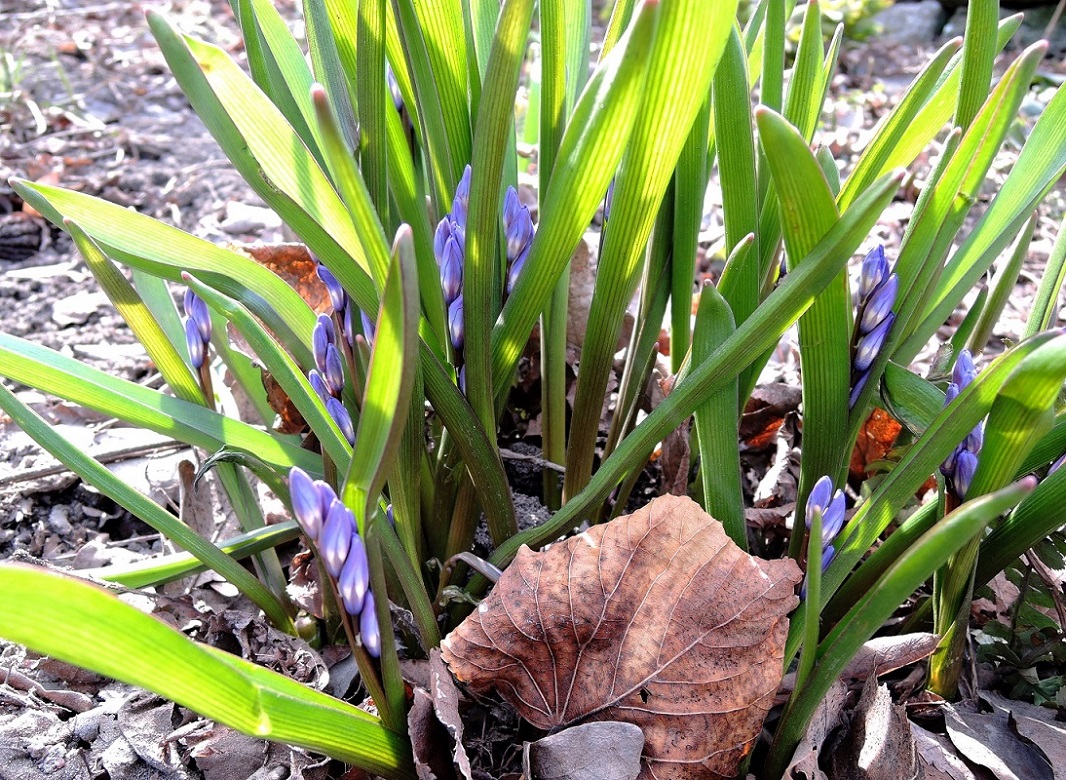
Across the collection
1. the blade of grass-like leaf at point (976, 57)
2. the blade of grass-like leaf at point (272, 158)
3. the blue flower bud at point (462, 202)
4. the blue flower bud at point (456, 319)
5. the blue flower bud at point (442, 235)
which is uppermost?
the blade of grass-like leaf at point (976, 57)

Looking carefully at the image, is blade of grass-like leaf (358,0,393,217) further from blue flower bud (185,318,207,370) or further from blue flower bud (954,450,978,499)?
blue flower bud (954,450,978,499)

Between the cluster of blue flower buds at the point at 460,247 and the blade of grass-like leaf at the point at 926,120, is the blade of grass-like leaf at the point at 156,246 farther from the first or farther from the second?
the blade of grass-like leaf at the point at 926,120

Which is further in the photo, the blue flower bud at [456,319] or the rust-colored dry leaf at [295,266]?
the rust-colored dry leaf at [295,266]

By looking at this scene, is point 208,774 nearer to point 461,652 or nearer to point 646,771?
point 461,652

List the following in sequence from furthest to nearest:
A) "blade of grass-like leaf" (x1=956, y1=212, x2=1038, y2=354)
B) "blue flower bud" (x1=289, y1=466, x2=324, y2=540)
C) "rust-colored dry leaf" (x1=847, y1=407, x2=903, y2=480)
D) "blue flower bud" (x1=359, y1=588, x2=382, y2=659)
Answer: "rust-colored dry leaf" (x1=847, y1=407, x2=903, y2=480) → "blade of grass-like leaf" (x1=956, y1=212, x2=1038, y2=354) → "blue flower bud" (x1=359, y1=588, x2=382, y2=659) → "blue flower bud" (x1=289, y1=466, x2=324, y2=540)

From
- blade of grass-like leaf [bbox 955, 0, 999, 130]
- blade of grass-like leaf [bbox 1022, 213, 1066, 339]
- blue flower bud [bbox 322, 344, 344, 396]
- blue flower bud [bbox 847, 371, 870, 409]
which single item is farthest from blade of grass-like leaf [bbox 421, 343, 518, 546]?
blade of grass-like leaf [bbox 1022, 213, 1066, 339]

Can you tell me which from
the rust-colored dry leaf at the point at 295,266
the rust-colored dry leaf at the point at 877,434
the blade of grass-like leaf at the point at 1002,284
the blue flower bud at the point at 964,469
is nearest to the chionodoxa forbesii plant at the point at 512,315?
the blue flower bud at the point at 964,469

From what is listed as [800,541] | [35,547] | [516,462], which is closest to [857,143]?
[516,462]

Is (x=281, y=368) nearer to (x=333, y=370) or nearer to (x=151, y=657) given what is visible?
(x=333, y=370)
